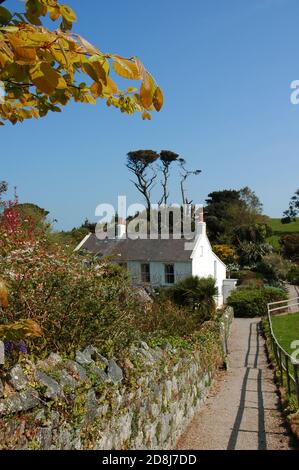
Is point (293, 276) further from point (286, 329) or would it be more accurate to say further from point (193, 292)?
point (193, 292)

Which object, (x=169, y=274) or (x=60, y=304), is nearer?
(x=60, y=304)

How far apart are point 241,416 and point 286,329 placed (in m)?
15.8

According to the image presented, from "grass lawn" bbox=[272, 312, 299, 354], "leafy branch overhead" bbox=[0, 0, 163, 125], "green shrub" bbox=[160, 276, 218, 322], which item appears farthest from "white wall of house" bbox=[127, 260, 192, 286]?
"leafy branch overhead" bbox=[0, 0, 163, 125]

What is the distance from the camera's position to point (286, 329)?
24.2 meters

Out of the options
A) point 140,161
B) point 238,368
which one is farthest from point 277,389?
point 140,161

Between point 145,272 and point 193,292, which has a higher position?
point 145,272

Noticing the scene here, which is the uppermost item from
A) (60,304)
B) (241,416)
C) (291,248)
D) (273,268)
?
(291,248)

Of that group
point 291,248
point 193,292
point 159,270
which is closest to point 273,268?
point 291,248

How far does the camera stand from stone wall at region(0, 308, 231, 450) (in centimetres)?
378

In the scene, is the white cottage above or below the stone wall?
above

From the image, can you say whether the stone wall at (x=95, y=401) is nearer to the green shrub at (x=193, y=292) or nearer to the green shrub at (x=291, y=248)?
the green shrub at (x=193, y=292)

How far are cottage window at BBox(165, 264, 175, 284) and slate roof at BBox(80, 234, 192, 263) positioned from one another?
0.53m

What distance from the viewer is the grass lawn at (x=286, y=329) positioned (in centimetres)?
2060

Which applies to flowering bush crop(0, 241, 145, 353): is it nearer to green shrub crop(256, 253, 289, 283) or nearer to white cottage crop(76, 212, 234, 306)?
white cottage crop(76, 212, 234, 306)
